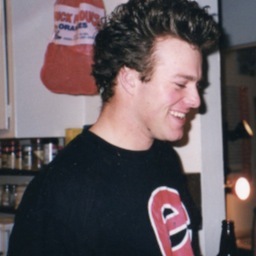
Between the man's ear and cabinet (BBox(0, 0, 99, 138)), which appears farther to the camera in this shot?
cabinet (BBox(0, 0, 99, 138))

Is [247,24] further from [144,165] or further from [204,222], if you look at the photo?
[144,165]

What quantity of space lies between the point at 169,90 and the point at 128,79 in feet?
0.40

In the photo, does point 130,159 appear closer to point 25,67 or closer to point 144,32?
point 144,32

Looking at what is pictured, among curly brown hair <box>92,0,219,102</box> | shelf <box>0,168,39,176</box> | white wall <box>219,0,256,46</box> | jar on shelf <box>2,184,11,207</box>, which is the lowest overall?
jar on shelf <box>2,184,11,207</box>

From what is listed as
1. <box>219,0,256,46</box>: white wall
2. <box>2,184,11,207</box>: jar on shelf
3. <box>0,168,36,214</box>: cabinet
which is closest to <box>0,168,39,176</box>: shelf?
<box>0,168,36,214</box>: cabinet

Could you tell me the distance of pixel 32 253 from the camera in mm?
934

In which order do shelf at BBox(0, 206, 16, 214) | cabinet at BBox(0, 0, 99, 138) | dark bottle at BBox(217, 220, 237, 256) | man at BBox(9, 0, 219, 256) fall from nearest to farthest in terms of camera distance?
man at BBox(9, 0, 219, 256), dark bottle at BBox(217, 220, 237, 256), cabinet at BBox(0, 0, 99, 138), shelf at BBox(0, 206, 16, 214)

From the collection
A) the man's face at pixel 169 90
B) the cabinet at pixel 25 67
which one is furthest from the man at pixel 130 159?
the cabinet at pixel 25 67

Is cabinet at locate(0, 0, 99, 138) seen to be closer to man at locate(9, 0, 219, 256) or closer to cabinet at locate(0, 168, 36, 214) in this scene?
cabinet at locate(0, 168, 36, 214)

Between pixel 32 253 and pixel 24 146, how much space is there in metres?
1.28

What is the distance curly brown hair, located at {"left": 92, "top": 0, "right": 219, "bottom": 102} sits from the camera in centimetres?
109

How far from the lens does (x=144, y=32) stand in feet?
3.63

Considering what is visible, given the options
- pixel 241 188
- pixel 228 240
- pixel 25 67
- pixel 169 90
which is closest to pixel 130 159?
pixel 169 90

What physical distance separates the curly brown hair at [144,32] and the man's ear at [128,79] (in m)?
0.01
